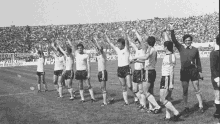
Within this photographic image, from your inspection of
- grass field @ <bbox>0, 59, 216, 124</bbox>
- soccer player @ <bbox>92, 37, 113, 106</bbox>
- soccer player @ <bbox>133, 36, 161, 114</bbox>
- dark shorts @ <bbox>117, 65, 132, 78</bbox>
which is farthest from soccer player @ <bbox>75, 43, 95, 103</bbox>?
soccer player @ <bbox>133, 36, 161, 114</bbox>

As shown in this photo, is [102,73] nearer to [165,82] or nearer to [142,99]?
[142,99]

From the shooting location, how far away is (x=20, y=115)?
30.9ft

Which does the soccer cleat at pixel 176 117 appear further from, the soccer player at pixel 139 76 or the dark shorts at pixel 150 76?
the soccer player at pixel 139 76

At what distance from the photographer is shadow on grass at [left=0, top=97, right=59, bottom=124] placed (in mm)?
8522

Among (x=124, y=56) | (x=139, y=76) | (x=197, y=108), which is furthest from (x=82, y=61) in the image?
(x=197, y=108)

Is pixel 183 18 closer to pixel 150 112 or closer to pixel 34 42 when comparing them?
pixel 34 42

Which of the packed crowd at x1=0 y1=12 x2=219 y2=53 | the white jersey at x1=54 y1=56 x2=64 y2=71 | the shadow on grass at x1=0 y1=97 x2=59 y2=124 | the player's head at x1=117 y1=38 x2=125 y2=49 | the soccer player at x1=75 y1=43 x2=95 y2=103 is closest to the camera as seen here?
the shadow on grass at x1=0 y1=97 x2=59 y2=124

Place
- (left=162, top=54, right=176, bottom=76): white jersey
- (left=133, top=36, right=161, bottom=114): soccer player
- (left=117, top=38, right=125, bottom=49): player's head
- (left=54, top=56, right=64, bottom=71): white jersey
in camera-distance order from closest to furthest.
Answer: (left=162, top=54, right=176, bottom=76): white jersey, (left=133, top=36, right=161, bottom=114): soccer player, (left=117, top=38, right=125, bottom=49): player's head, (left=54, top=56, right=64, bottom=71): white jersey

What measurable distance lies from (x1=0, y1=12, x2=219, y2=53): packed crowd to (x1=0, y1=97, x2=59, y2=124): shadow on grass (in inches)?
2042

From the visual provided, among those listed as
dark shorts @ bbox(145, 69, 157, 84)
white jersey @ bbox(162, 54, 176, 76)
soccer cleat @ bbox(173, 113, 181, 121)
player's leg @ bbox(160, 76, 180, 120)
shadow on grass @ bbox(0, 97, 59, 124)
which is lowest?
shadow on grass @ bbox(0, 97, 59, 124)

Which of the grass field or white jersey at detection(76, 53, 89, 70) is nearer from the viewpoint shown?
the grass field

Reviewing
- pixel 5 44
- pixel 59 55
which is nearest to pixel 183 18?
pixel 5 44

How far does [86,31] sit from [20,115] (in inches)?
2832

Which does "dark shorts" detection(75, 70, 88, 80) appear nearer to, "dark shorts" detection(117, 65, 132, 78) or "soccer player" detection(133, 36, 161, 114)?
"dark shorts" detection(117, 65, 132, 78)
